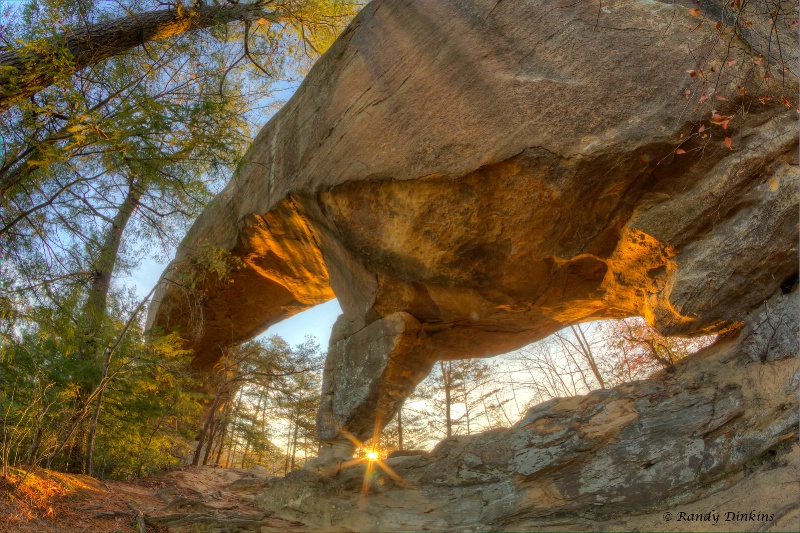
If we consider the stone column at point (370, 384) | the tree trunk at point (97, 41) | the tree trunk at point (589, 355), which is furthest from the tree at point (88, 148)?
the tree trunk at point (589, 355)

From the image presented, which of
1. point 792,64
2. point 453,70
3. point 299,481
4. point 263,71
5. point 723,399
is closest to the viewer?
point 723,399

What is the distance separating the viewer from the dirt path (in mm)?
4988

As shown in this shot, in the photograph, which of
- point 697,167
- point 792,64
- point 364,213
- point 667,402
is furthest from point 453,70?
point 667,402

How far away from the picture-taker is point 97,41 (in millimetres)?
6199

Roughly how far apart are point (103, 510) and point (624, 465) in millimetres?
5870

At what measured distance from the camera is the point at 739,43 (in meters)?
5.37

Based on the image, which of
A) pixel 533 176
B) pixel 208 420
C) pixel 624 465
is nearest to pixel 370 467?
pixel 624 465

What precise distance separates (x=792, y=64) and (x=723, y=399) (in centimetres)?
363

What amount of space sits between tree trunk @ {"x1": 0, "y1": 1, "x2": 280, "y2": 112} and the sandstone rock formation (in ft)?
5.68

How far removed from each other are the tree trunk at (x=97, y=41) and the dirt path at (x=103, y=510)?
13.1 ft

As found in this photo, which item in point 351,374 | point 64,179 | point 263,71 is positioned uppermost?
point 263,71

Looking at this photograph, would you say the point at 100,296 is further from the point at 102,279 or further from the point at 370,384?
the point at 370,384

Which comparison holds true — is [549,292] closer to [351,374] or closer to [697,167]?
[697,167]

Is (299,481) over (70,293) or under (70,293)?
under
